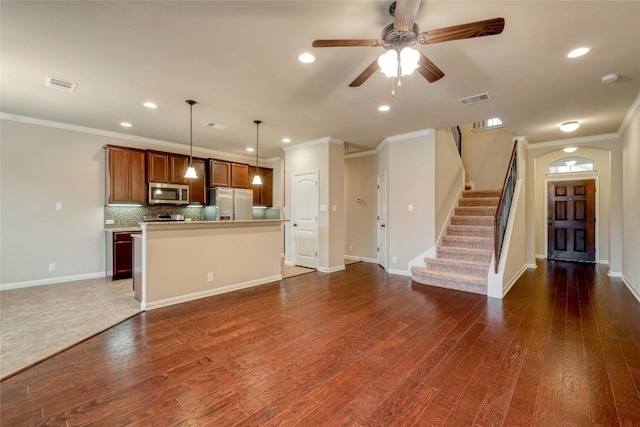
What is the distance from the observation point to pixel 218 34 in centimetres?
244

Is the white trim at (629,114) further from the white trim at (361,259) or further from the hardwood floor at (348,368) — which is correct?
the white trim at (361,259)

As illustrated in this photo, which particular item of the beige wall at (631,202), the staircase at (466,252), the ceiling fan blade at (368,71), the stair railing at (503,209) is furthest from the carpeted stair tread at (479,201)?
the ceiling fan blade at (368,71)

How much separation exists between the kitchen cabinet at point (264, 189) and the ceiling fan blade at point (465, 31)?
611cm

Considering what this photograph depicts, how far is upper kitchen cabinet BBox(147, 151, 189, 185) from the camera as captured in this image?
5661mm

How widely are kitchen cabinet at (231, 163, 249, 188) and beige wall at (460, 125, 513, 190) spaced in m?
5.66

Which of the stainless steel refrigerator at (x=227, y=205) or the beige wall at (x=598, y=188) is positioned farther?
the stainless steel refrigerator at (x=227, y=205)

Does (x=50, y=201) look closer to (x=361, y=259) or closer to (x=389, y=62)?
(x=389, y=62)

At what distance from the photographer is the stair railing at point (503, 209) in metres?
4.29

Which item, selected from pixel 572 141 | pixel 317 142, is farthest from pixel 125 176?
pixel 572 141

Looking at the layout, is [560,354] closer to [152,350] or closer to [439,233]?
[439,233]

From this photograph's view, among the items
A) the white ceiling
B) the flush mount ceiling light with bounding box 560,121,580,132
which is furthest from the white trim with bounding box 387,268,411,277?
the flush mount ceiling light with bounding box 560,121,580,132

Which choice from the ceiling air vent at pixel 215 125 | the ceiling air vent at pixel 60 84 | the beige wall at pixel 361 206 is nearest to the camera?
the ceiling air vent at pixel 60 84

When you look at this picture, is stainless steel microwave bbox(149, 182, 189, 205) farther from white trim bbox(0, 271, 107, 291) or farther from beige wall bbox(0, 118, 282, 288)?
white trim bbox(0, 271, 107, 291)

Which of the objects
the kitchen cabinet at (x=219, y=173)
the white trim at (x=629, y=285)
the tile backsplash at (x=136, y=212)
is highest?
the kitchen cabinet at (x=219, y=173)
